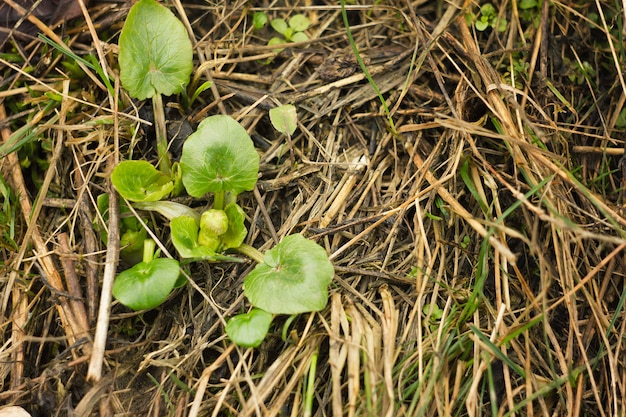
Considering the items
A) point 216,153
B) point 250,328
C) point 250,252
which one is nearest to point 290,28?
point 216,153

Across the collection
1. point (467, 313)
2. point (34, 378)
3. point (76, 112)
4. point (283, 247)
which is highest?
point (76, 112)

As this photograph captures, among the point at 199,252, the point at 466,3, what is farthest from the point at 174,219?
the point at 466,3

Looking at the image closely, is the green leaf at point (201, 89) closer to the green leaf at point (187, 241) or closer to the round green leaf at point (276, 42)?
the round green leaf at point (276, 42)

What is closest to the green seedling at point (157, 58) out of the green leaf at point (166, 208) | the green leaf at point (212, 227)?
the green leaf at point (166, 208)

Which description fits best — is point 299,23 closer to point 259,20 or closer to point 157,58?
point 259,20

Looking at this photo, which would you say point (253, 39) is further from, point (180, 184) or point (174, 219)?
point (174, 219)

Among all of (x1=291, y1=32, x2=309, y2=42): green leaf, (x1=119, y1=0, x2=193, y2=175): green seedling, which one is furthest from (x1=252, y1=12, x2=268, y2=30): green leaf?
(x1=119, y1=0, x2=193, y2=175): green seedling
